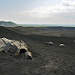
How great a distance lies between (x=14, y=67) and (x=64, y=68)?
5484 millimetres

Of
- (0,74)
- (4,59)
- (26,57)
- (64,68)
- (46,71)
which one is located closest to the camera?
(0,74)

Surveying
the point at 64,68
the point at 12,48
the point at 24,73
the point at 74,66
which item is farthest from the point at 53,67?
the point at 12,48

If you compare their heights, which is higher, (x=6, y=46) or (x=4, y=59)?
(x=6, y=46)

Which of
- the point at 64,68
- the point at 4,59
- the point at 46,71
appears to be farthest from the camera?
the point at 4,59

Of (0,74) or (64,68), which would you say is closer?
(0,74)

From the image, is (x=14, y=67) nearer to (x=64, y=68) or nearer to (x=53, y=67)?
(x=53, y=67)

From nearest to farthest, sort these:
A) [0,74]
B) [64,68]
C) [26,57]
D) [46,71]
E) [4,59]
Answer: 1. [0,74]
2. [46,71]
3. [64,68]
4. [4,59]
5. [26,57]

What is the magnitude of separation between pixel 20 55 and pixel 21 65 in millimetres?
2772

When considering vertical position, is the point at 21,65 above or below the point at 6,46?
below

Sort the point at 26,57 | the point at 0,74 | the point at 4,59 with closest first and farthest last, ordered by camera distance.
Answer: the point at 0,74 → the point at 4,59 → the point at 26,57

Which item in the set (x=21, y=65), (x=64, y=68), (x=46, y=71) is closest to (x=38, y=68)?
(x=46, y=71)

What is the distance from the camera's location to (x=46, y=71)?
12.0 m

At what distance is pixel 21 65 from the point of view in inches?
513

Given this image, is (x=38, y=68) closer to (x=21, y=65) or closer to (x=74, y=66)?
(x=21, y=65)
